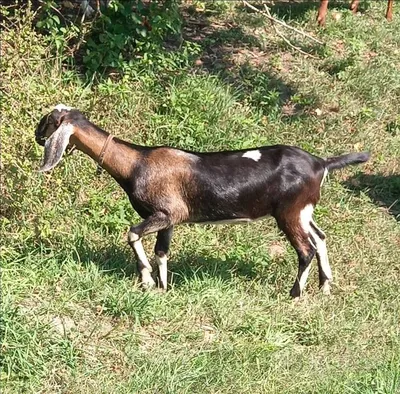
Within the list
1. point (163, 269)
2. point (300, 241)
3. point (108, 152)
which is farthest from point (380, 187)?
point (108, 152)

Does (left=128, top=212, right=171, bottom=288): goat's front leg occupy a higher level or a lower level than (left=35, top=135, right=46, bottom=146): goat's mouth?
lower

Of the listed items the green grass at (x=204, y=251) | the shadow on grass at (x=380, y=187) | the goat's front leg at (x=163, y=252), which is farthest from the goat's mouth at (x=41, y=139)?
the shadow on grass at (x=380, y=187)

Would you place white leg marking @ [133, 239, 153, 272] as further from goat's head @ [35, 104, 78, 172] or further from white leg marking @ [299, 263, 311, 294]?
white leg marking @ [299, 263, 311, 294]

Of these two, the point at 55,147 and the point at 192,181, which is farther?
the point at 192,181

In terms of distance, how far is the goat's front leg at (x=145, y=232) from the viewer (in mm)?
5352

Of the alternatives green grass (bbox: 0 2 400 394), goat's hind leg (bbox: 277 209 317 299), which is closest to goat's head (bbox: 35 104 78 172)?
green grass (bbox: 0 2 400 394)

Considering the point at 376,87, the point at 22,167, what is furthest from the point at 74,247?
the point at 376,87

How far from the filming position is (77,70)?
7945 mm

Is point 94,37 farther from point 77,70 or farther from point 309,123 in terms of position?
point 309,123

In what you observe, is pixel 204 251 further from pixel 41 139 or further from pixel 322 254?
pixel 41 139

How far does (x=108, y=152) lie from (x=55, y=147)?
1.18 feet

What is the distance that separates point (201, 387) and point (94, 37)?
449cm

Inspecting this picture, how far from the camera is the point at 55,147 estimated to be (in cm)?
526

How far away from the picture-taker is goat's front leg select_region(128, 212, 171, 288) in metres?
5.35
